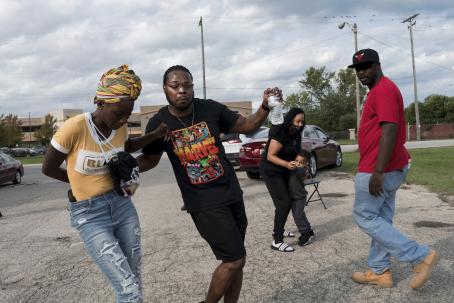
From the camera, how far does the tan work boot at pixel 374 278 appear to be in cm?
378

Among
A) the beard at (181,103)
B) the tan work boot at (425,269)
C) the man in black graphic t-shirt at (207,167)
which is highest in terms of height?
the beard at (181,103)

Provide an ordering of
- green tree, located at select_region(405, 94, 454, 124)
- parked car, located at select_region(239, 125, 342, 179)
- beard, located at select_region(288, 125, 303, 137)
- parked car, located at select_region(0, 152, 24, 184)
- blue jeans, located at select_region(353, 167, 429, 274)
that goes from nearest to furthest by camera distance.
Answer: blue jeans, located at select_region(353, 167, 429, 274), beard, located at select_region(288, 125, 303, 137), parked car, located at select_region(239, 125, 342, 179), parked car, located at select_region(0, 152, 24, 184), green tree, located at select_region(405, 94, 454, 124)

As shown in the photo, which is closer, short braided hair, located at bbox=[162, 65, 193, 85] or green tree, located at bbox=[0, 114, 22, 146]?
short braided hair, located at bbox=[162, 65, 193, 85]

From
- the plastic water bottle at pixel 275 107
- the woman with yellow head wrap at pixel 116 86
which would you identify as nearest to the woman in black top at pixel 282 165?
the plastic water bottle at pixel 275 107

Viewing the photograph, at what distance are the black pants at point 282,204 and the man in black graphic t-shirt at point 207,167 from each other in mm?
2165

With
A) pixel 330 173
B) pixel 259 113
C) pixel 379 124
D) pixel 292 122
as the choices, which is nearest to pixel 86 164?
pixel 259 113

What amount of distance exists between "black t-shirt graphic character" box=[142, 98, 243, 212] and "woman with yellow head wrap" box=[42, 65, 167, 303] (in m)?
0.36

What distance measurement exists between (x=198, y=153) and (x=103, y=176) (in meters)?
0.63

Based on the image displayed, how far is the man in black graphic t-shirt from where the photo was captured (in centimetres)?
291

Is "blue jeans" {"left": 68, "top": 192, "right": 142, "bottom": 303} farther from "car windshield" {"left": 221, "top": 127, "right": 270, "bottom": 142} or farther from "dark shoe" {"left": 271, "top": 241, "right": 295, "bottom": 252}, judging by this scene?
"car windshield" {"left": 221, "top": 127, "right": 270, "bottom": 142}

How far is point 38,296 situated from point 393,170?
3.23 m

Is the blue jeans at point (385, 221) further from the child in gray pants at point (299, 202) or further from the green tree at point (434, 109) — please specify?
the green tree at point (434, 109)

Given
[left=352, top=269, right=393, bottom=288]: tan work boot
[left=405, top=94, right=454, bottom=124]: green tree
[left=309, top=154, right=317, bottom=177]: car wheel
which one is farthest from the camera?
[left=405, top=94, right=454, bottom=124]: green tree

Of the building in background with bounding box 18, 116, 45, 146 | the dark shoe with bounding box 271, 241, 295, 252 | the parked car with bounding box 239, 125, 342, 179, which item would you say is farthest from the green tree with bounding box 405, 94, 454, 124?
the building in background with bounding box 18, 116, 45, 146
